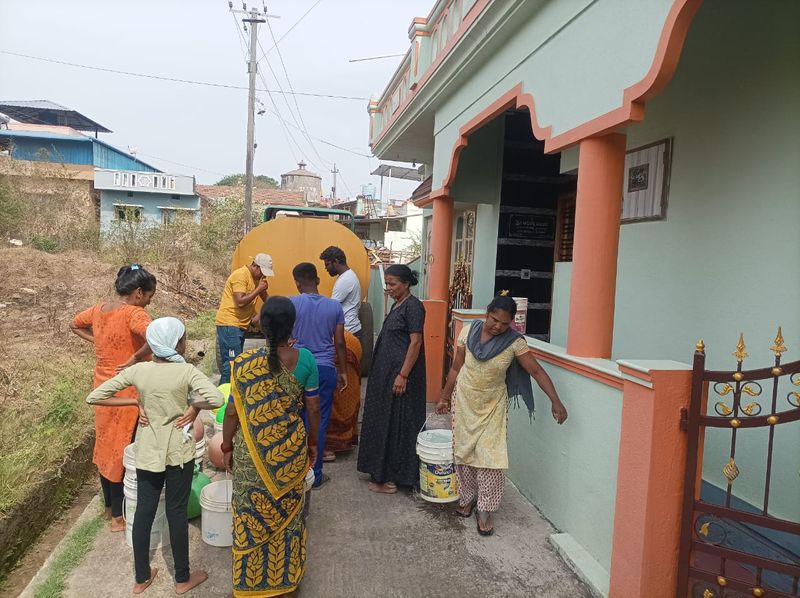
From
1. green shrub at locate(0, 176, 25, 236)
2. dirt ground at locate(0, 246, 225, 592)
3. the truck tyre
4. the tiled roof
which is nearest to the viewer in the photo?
dirt ground at locate(0, 246, 225, 592)

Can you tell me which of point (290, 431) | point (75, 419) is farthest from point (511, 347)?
point (75, 419)

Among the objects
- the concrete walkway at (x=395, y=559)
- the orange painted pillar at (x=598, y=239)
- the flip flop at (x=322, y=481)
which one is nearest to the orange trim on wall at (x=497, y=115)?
the orange painted pillar at (x=598, y=239)

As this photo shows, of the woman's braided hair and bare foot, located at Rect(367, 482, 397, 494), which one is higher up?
the woman's braided hair

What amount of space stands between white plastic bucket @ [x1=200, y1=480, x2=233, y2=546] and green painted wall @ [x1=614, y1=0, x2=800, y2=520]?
10.3 feet

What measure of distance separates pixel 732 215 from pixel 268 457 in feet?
10.8

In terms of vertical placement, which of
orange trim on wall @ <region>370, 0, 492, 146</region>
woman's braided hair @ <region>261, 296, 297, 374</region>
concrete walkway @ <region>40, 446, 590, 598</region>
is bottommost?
concrete walkway @ <region>40, 446, 590, 598</region>

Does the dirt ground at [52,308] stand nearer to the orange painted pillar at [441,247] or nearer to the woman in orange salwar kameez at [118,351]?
the woman in orange salwar kameez at [118,351]

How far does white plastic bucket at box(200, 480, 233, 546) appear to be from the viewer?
3074mm

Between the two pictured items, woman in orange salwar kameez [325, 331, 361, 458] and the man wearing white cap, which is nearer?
woman in orange salwar kameez [325, 331, 361, 458]

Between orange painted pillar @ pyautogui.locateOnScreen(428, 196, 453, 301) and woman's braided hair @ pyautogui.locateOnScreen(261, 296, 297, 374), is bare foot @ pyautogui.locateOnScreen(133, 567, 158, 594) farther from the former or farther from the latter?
orange painted pillar @ pyautogui.locateOnScreen(428, 196, 453, 301)

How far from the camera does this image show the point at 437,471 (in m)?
3.69

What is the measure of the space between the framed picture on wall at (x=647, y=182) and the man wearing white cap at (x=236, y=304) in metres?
3.42

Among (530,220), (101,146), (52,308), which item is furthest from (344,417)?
(101,146)

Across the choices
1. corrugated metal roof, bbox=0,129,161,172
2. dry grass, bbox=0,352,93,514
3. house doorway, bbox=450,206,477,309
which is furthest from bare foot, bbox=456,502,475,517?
corrugated metal roof, bbox=0,129,161,172
